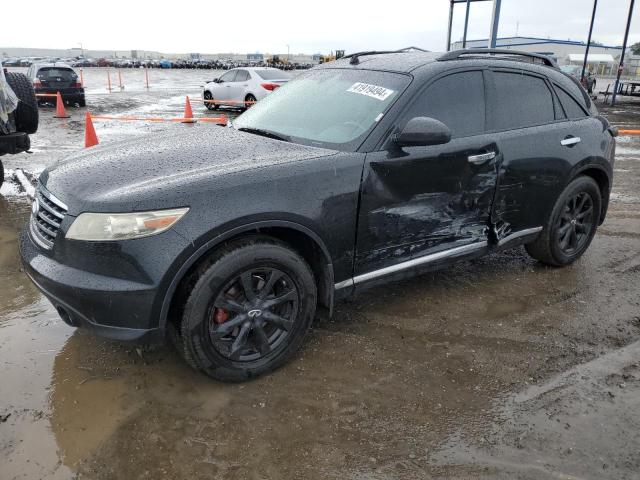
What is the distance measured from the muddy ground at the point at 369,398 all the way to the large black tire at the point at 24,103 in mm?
2728

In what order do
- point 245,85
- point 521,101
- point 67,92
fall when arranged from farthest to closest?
point 67,92 < point 245,85 < point 521,101

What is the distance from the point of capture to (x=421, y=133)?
2.96 m

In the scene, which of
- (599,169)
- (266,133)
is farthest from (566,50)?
(266,133)

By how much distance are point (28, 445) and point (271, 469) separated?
117cm

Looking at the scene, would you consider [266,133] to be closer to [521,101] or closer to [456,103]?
[456,103]

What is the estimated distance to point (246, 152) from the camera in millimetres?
2990

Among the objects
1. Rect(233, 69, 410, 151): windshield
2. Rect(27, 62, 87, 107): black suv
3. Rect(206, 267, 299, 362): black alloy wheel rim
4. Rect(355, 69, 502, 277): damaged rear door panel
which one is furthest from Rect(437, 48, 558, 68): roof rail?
Rect(27, 62, 87, 107): black suv

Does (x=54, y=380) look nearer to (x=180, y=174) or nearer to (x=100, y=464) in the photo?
(x=100, y=464)

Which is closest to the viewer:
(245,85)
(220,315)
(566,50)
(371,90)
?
(220,315)

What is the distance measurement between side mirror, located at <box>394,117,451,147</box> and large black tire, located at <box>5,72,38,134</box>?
492 cm

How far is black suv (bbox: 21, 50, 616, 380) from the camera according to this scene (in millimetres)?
2461

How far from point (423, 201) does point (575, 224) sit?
1956 mm

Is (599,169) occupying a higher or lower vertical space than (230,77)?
lower

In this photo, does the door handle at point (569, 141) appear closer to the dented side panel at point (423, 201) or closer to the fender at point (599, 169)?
the fender at point (599, 169)
